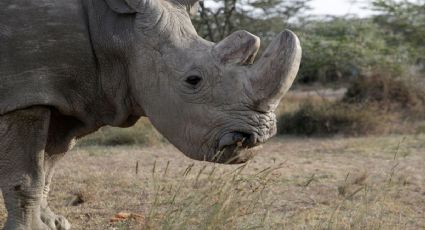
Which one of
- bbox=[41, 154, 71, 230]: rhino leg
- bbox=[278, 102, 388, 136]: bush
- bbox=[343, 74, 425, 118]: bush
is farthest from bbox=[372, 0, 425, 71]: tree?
bbox=[41, 154, 71, 230]: rhino leg

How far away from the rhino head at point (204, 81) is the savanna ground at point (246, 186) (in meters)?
0.18

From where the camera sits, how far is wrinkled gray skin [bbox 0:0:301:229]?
147 inches

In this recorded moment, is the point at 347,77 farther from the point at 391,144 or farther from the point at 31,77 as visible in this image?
the point at 31,77

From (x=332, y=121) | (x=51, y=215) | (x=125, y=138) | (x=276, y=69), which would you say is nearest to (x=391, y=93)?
(x=332, y=121)

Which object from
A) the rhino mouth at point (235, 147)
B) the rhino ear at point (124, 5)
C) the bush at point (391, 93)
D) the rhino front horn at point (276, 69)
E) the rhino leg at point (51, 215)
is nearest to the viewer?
the rhino front horn at point (276, 69)

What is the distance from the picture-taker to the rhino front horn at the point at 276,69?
3611 millimetres

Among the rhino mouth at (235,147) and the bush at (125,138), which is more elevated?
the rhino mouth at (235,147)

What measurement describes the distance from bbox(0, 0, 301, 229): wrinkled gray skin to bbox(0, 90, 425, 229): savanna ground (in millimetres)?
250

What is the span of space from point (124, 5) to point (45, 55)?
53 centimetres

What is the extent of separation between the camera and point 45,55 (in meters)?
3.99

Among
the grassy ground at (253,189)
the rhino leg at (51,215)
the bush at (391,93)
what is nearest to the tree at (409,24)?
the bush at (391,93)

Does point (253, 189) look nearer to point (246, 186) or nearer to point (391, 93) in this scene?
point (246, 186)

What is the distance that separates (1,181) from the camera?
4.02m

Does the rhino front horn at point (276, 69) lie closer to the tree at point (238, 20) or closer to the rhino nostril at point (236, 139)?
the rhino nostril at point (236, 139)
